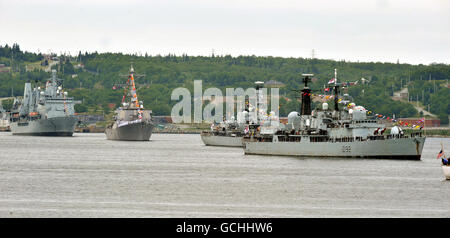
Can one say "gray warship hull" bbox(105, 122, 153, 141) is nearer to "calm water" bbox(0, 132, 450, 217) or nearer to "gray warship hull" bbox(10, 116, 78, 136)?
"gray warship hull" bbox(10, 116, 78, 136)

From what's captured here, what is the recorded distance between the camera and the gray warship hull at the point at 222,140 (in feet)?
432

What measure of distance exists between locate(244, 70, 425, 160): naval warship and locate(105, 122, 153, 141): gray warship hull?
66.1 meters

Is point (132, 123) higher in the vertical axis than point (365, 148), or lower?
lower

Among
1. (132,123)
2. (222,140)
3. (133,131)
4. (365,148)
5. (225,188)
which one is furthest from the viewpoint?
(133,131)

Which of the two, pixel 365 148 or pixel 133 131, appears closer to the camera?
pixel 365 148

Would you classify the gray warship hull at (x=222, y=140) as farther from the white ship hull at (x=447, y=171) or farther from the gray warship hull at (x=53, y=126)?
the white ship hull at (x=447, y=171)

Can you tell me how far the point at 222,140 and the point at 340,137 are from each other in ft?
171

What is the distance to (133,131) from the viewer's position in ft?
517

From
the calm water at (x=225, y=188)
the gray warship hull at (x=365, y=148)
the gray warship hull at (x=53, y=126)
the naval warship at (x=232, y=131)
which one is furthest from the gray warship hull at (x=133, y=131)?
the calm water at (x=225, y=188)

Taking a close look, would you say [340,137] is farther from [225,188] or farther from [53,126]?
[53,126]

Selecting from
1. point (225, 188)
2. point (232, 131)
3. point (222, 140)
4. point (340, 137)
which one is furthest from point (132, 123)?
point (225, 188)

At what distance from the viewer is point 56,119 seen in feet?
613

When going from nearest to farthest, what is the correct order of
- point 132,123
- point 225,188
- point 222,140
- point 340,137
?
point 225,188, point 340,137, point 222,140, point 132,123
